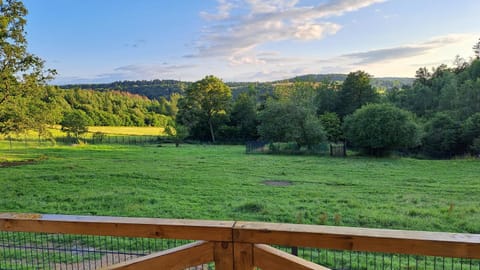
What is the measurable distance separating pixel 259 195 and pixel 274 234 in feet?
25.6

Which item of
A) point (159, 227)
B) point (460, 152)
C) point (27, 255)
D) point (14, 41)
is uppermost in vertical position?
point (14, 41)

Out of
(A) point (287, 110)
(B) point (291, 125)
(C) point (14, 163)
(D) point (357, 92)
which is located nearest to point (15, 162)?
(C) point (14, 163)

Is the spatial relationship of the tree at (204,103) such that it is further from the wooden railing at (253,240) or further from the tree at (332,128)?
the wooden railing at (253,240)

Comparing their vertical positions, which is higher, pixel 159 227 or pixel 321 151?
pixel 159 227

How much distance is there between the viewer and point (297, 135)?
81.2 ft

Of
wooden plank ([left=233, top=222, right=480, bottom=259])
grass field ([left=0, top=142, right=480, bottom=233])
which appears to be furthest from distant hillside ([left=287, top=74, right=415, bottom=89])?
wooden plank ([left=233, top=222, right=480, bottom=259])

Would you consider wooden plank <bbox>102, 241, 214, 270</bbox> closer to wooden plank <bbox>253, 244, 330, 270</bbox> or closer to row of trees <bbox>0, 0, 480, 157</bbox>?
wooden plank <bbox>253, 244, 330, 270</bbox>

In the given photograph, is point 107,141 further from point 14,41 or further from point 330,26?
point 330,26

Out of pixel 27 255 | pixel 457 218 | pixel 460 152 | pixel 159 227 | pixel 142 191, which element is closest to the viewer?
pixel 159 227

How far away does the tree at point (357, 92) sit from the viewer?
120 feet

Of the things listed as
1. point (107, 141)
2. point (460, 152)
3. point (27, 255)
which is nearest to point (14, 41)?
point (27, 255)

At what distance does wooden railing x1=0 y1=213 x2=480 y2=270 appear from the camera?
1.17m

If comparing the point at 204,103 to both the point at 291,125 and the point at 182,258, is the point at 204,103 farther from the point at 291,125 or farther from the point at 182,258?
the point at 182,258

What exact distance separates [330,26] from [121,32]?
12.8 meters
